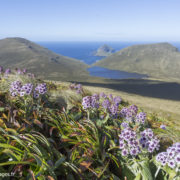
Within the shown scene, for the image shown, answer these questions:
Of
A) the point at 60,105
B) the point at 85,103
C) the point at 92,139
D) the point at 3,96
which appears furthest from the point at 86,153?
the point at 3,96


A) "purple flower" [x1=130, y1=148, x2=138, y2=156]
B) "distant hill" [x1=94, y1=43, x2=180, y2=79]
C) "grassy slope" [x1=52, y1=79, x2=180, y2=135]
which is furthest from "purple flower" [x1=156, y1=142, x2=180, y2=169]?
"distant hill" [x1=94, y1=43, x2=180, y2=79]

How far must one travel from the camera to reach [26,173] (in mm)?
2586

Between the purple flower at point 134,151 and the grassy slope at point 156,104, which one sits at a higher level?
the purple flower at point 134,151

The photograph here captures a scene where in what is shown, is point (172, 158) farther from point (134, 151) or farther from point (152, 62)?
point (152, 62)

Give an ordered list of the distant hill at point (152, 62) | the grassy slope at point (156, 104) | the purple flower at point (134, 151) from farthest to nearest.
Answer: the distant hill at point (152, 62), the grassy slope at point (156, 104), the purple flower at point (134, 151)

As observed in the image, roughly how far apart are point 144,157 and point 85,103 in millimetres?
1956

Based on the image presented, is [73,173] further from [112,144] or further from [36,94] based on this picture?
[36,94]

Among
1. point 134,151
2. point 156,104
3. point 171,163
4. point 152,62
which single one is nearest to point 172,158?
point 171,163

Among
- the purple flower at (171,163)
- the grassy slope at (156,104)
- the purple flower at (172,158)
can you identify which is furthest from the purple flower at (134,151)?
→ the grassy slope at (156,104)

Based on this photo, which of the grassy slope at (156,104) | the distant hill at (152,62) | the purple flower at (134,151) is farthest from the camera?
the distant hill at (152,62)

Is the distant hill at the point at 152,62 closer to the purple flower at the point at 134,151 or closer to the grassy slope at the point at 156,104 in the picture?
the grassy slope at the point at 156,104

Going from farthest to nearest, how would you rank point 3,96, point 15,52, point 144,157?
1. point 15,52
2. point 3,96
3. point 144,157

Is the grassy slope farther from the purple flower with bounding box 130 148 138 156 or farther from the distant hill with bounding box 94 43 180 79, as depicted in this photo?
the distant hill with bounding box 94 43 180 79

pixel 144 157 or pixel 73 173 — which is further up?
pixel 144 157
